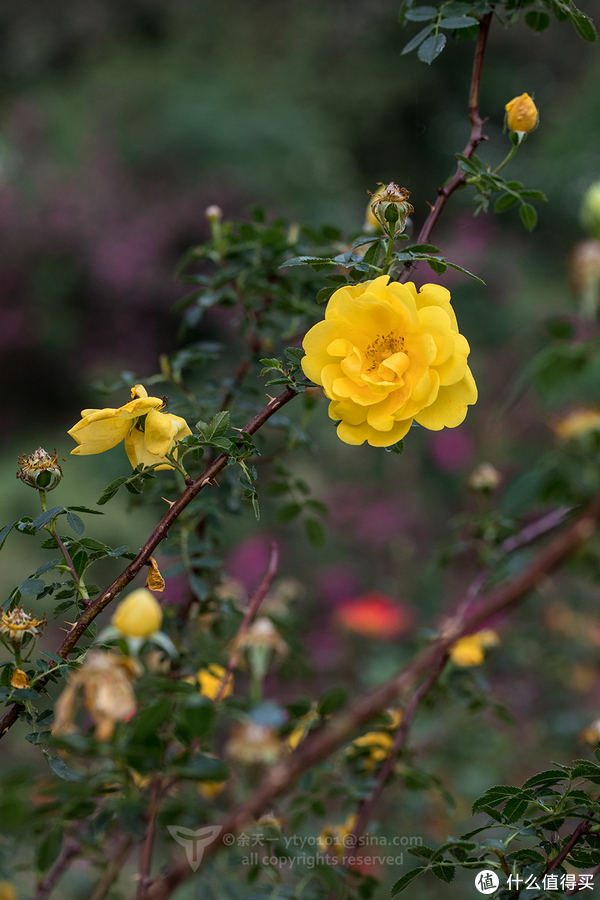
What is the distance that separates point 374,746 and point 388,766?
3 centimetres

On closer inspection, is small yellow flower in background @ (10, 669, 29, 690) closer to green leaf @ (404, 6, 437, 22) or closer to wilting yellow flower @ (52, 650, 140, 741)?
wilting yellow flower @ (52, 650, 140, 741)

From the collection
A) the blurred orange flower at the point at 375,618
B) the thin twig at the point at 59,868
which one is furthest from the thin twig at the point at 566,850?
the blurred orange flower at the point at 375,618

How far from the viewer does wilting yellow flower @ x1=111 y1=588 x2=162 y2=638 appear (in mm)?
188

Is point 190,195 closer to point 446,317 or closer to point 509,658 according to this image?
point 509,658

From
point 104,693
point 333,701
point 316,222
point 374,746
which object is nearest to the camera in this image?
point 104,693

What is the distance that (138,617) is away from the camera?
7.4 inches

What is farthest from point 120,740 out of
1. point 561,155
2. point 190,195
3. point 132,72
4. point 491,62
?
point 491,62

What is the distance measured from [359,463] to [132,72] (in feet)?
7.49

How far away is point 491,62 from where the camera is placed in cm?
340

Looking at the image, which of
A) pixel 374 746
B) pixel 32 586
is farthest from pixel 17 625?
pixel 374 746

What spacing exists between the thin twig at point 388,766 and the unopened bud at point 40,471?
0.74 feet

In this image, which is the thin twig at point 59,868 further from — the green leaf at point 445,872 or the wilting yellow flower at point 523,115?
the wilting yellow flower at point 523,115

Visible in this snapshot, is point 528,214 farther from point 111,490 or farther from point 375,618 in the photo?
point 375,618

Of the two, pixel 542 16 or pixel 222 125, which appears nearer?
pixel 542 16
